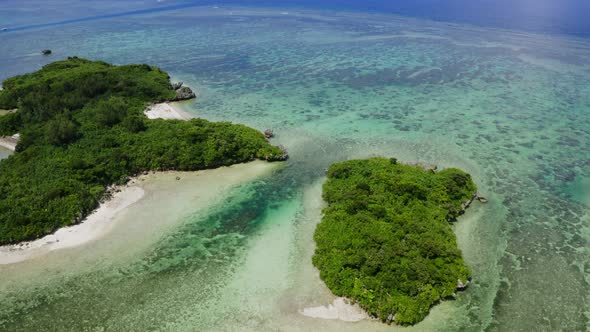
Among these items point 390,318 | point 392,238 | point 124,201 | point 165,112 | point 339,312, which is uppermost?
point 165,112

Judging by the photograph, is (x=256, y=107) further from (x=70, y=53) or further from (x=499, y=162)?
(x=70, y=53)

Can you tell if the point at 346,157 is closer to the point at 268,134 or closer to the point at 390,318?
the point at 268,134

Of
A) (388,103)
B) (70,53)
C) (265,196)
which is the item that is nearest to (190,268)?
(265,196)

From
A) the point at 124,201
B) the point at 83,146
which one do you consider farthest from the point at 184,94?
the point at 124,201

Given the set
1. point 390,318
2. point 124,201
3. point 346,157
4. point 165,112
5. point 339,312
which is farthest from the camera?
point 165,112

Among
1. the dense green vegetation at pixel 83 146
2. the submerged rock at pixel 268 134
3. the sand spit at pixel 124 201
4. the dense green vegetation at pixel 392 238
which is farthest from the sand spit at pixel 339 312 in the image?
the submerged rock at pixel 268 134
